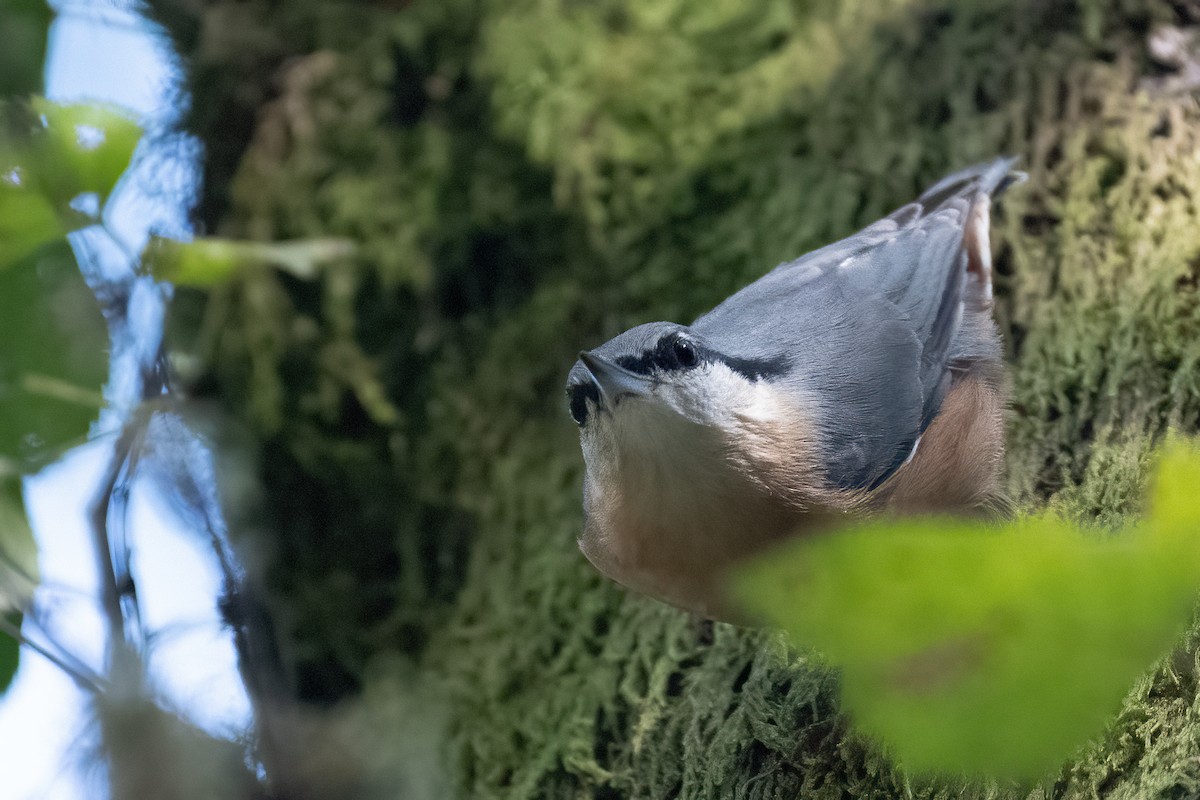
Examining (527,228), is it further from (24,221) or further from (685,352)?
(24,221)

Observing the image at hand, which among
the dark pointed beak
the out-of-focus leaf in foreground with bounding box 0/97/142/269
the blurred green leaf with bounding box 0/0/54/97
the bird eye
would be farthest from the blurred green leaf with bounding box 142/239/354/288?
the bird eye

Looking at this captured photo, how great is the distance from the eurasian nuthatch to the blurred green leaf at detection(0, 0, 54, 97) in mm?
858

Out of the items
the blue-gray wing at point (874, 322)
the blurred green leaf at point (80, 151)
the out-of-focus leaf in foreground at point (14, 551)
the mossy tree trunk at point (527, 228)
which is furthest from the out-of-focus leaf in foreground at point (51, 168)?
the mossy tree trunk at point (527, 228)

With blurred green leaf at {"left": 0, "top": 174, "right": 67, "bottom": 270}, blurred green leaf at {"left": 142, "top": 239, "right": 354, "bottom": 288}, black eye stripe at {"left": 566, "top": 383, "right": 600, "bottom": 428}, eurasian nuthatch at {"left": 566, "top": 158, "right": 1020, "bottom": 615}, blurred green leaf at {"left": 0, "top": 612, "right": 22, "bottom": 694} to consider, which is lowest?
eurasian nuthatch at {"left": 566, "top": 158, "right": 1020, "bottom": 615}

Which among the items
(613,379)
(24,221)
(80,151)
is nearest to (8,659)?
(24,221)

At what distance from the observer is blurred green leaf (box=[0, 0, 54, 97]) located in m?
1.04

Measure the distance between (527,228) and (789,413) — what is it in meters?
1.10

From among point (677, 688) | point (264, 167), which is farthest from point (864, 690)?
point (264, 167)

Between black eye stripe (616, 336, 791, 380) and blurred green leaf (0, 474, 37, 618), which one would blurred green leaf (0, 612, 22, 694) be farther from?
black eye stripe (616, 336, 791, 380)

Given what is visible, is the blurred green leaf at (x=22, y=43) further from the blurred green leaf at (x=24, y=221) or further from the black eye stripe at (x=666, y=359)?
the black eye stripe at (x=666, y=359)

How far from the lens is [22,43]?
1.09m

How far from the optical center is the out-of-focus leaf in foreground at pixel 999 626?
1.37 ft

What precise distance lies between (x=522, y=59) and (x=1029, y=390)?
5.12ft

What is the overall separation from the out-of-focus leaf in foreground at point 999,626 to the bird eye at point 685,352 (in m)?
1.20
